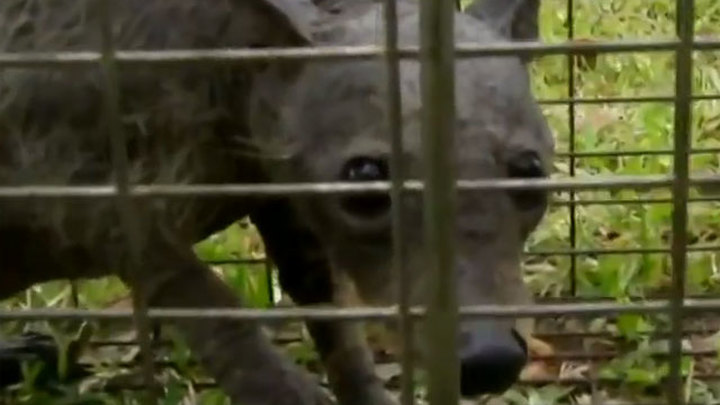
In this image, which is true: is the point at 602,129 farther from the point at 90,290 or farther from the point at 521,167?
the point at 521,167

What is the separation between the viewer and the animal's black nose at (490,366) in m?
1.27

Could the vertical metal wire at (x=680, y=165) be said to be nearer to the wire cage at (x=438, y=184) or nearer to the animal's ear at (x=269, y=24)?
the wire cage at (x=438, y=184)

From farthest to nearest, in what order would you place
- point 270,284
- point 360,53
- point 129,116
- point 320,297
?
point 270,284, point 320,297, point 129,116, point 360,53

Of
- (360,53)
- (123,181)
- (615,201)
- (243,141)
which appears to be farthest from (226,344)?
(615,201)

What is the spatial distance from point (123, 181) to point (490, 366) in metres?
0.34

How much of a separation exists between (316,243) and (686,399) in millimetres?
475

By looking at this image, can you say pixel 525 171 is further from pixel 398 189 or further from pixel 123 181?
pixel 123 181

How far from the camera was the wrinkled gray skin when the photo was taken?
1.40 m

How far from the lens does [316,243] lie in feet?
5.47

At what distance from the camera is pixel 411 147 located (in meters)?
1.36

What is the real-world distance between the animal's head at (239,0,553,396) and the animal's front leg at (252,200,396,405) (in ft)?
0.59

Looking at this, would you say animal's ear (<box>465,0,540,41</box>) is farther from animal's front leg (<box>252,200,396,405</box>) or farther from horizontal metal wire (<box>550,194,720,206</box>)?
horizontal metal wire (<box>550,194,720,206</box>)

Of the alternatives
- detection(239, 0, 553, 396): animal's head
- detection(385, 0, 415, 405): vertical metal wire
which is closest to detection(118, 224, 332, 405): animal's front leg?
detection(239, 0, 553, 396): animal's head

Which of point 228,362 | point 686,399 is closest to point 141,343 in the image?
point 228,362
